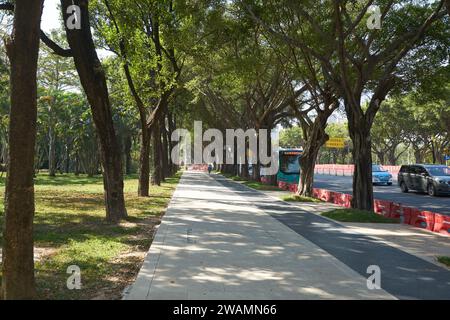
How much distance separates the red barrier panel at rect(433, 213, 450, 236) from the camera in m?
11.8

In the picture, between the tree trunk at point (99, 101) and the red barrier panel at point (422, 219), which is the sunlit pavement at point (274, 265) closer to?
the tree trunk at point (99, 101)

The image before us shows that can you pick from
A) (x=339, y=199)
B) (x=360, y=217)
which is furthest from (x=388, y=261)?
(x=339, y=199)

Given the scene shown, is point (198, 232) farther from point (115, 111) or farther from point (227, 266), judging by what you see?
point (115, 111)

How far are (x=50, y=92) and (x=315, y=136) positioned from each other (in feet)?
89.8

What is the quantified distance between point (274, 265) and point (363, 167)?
8.46 meters

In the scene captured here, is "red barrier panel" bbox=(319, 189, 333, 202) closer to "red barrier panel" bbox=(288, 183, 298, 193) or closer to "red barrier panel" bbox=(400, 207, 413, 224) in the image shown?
"red barrier panel" bbox=(288, 183, 298, 193)

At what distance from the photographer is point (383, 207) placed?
1543 cm

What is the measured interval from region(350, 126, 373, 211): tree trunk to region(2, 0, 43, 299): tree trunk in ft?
38.3

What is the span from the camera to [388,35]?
16.2 metres

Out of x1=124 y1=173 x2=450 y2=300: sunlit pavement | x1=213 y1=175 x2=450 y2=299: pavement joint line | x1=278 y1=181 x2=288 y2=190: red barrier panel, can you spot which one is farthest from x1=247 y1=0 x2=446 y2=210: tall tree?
x1=278 y1=181 x2=288 y2=190: red barrier panel

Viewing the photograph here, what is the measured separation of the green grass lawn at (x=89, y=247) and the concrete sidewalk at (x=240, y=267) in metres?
0.35

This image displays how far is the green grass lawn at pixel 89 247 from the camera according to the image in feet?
20.4

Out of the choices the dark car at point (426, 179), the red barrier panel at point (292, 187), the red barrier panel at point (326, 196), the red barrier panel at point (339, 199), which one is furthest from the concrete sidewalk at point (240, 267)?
the red barrier panel at point (292, 187)

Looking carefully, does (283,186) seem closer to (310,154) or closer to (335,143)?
(310,154)
